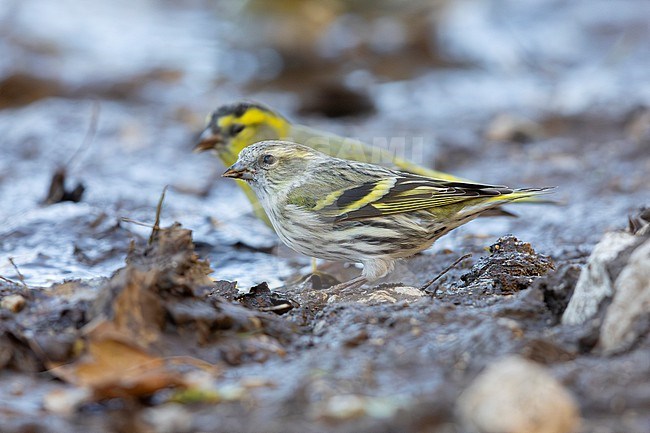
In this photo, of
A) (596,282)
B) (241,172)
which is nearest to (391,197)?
(241,172)

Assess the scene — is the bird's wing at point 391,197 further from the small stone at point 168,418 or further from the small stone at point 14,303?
the small stone at point 168,418

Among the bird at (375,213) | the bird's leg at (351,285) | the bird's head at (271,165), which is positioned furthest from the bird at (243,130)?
the bird's leg at (351,285)

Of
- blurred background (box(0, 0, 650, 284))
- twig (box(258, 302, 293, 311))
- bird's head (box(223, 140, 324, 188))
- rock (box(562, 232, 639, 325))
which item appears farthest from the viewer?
blurred background (box(0, 0, 650, 284))

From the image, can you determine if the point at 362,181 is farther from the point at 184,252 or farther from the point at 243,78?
the point at 243,78

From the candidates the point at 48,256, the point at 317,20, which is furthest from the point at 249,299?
the point at 317,20

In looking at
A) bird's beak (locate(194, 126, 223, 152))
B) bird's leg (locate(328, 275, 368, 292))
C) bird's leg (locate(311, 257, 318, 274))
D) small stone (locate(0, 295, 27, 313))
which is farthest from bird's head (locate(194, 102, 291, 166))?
small stone (locate(0, 295, 27, 313))

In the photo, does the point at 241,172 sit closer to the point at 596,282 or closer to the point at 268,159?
the point at 268,159

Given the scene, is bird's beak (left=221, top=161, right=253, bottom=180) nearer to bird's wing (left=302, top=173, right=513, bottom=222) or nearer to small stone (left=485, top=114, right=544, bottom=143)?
bird's wing (left=302, top=173, right=513, bottom=222)
